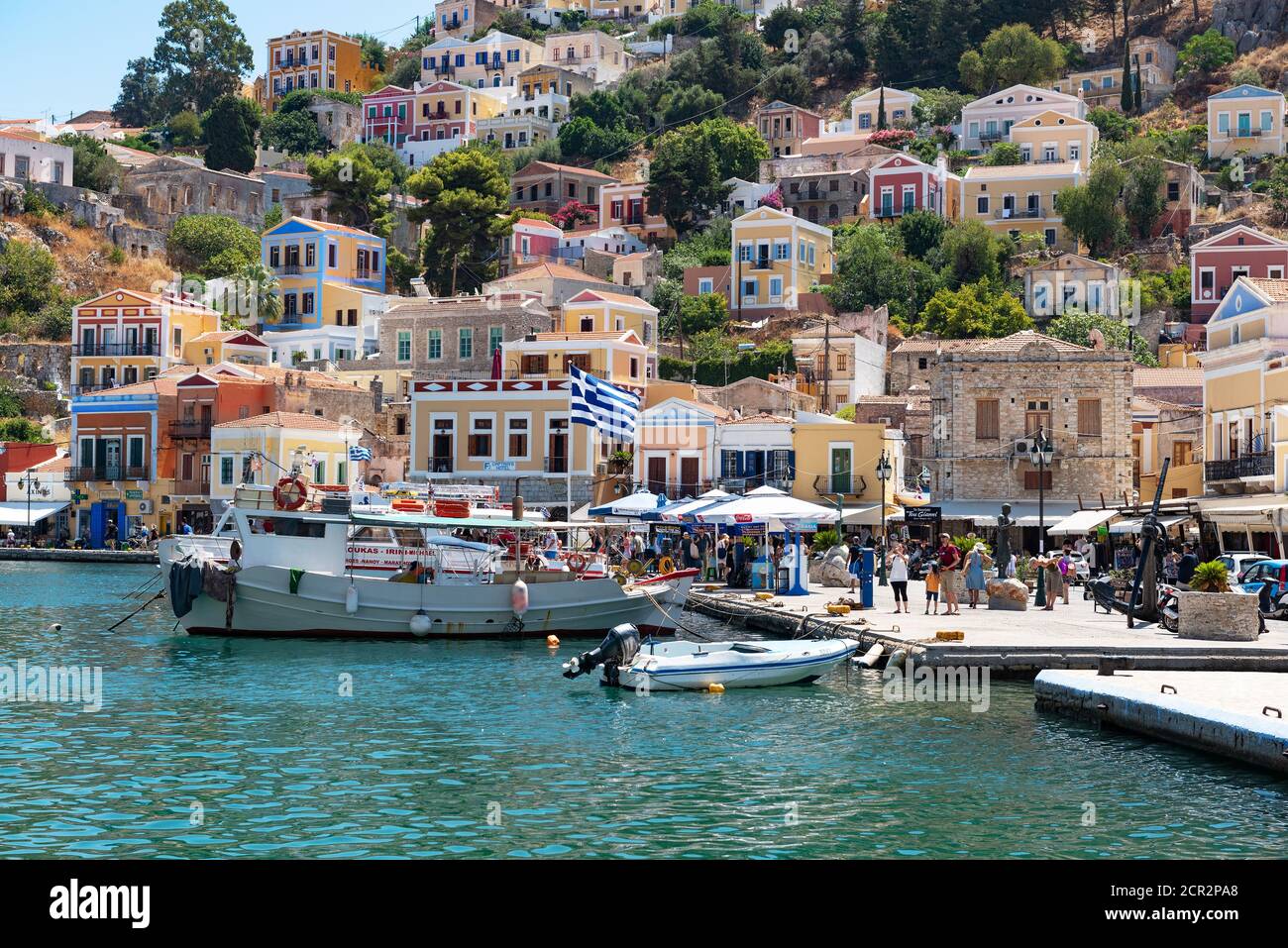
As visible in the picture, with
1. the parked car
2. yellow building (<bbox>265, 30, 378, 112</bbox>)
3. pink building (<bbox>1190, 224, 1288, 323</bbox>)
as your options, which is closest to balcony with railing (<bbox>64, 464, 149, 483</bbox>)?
the parked car

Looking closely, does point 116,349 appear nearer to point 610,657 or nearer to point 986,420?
point 986,420

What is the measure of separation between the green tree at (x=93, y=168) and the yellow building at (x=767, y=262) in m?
45.4

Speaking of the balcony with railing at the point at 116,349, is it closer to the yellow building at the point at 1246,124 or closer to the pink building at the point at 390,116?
the pink building at the point at 390,116

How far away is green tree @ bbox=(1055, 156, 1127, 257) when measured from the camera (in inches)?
3305

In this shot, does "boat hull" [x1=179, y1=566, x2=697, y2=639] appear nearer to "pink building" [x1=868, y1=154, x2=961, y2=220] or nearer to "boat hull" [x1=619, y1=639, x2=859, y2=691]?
"boat hull" [x1=619, y1=639, x2=859, y2=691]

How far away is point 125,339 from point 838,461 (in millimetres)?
41815

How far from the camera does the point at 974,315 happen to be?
242 ft

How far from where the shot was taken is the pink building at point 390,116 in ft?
411

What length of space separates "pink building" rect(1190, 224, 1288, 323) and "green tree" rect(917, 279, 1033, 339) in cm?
853

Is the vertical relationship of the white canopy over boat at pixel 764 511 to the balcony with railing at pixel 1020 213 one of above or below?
below

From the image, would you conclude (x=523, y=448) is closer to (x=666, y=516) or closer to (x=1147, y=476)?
(x=666, y=516)

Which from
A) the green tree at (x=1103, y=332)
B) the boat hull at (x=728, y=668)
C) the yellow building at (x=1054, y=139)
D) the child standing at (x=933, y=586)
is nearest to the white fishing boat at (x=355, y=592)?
the child standing at (x=933, y=586)

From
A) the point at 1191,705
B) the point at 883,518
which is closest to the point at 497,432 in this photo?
the point at 883,518
